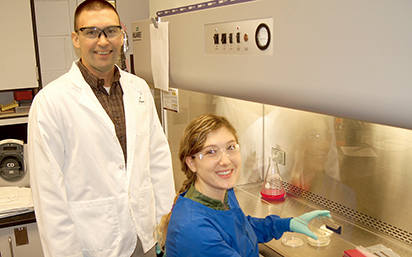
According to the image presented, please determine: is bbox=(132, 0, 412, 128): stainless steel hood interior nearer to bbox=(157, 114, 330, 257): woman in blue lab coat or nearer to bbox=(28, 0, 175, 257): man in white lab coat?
bbox=(157, 114, 330, 257): woman in blue lab coat

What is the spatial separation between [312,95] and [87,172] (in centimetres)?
91

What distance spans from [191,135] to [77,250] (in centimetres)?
66

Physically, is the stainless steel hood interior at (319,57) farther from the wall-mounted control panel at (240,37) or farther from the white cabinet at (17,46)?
the white cabinet at (17,46)

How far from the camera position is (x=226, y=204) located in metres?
1.15

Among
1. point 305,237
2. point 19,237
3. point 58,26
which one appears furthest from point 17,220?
point 305,237

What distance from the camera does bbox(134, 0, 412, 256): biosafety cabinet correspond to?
25.6 inches

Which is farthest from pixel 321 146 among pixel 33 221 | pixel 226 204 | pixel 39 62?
pixel 39 62

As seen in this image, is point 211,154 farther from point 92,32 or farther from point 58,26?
point 58,26

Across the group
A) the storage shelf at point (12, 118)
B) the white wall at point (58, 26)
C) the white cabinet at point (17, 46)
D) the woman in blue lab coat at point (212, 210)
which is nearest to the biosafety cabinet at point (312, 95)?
the woman in blue lab coat at point (212, 210)

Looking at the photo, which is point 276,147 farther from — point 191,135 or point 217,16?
point 217,16

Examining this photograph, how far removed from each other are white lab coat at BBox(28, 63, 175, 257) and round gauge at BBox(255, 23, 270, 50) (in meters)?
0.73

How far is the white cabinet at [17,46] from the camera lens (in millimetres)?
2336

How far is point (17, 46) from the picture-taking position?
93.9 inches

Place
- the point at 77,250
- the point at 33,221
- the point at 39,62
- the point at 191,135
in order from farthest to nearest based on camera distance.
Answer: the point at 39,62 → the point at 33,221 → the point at 77,250 → the point at 191,135
